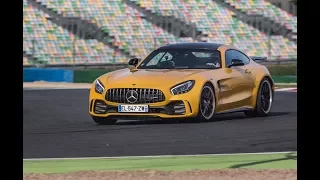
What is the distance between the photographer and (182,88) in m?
14.3

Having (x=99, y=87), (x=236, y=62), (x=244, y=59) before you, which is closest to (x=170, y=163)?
(x=99, y=87)

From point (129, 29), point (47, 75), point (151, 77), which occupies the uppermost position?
point (151, 77)

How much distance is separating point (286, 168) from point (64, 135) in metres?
4.68

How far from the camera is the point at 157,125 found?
14.3m

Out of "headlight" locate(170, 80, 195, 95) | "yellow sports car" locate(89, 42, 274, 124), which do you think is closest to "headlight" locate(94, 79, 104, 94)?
"yellow sports car" locate(89, 42, 274, 124)

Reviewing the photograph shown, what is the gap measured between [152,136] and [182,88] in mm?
1835

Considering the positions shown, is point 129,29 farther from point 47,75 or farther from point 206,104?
point 206,104

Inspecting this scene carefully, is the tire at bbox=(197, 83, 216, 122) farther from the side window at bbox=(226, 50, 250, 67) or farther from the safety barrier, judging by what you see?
the safety barrier

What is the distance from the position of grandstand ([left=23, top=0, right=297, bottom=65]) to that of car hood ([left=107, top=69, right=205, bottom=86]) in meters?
23.4

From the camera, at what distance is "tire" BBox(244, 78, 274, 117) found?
15820 millimetres

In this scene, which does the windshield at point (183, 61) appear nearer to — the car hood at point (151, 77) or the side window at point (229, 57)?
the side window at point (229, 57)
